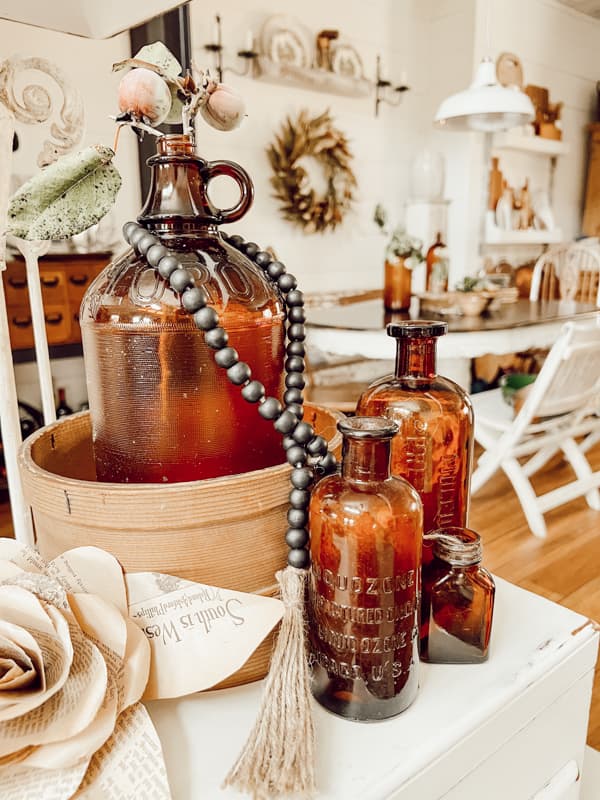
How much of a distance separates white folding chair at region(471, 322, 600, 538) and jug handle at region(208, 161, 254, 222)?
1.54 metres

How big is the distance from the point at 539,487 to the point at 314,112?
2082 mm

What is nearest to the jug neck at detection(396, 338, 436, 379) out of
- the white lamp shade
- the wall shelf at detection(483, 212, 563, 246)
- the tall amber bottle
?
the tall amber bottle

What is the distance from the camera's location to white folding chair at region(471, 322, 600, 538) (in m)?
1.89

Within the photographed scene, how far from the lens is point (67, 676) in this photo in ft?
1.28

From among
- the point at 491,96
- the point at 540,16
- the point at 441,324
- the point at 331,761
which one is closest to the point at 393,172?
the point at 491,96

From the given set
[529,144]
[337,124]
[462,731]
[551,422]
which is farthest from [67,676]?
[529,144]

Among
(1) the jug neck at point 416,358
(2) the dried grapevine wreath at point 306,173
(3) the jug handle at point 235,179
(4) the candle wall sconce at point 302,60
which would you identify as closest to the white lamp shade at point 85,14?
(3) the jug handle at point 235,179

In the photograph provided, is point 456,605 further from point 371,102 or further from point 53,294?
point 371,102

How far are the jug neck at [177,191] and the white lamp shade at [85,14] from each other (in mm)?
202

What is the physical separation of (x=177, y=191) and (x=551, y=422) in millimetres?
1996

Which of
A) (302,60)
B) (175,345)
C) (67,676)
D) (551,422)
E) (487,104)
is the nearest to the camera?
(67,676)

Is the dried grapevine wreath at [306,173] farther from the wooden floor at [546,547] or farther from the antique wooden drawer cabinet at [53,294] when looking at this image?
the wooden floor at [546,547]

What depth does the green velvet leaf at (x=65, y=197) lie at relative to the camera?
1.62ft

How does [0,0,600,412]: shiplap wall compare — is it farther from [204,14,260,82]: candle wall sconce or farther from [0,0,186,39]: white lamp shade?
[0,0,186,39]: white lamp shade
